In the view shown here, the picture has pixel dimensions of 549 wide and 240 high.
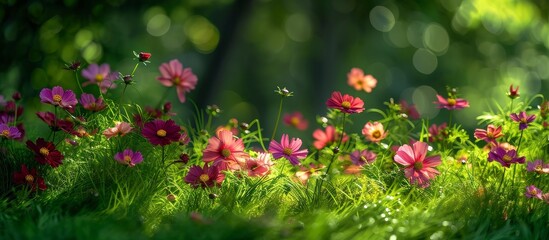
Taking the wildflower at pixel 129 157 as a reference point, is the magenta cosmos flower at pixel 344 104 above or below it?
above

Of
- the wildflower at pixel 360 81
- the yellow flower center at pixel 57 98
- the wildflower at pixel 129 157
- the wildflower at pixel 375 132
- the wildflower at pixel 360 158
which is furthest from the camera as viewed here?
the wildflower at pixel 360 81

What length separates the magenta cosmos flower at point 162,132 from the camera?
2961 mm

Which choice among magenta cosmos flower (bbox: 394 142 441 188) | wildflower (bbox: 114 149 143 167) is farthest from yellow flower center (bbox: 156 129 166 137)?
magenta cosmos flower (bbox: 394 142 441 188)

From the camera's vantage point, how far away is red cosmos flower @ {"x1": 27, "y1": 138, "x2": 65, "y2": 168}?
2.96 metres

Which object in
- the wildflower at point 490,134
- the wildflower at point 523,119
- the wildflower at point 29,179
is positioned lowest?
the wildflower at point 29,179

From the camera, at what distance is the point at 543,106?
3518 mm

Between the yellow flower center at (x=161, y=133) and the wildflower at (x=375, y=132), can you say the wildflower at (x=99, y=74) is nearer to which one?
the yellow flower center at (x=161, y=133)

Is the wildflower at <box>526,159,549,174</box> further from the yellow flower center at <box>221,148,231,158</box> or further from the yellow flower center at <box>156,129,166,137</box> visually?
the yellow flower center at <box>156,129,166,137</box>

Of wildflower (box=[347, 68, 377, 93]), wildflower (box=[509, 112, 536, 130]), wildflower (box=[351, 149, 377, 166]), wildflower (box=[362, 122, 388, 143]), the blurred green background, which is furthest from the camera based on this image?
the blurred green background

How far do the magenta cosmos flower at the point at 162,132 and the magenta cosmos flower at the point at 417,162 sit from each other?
87cm

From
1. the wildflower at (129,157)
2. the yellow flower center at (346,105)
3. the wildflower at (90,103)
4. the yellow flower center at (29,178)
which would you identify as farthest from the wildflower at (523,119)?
the yellow flower center at (29,178)

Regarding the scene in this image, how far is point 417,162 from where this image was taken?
304 centimetres

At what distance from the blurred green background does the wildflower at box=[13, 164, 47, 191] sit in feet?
2.55

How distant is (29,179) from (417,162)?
1.50 meters
